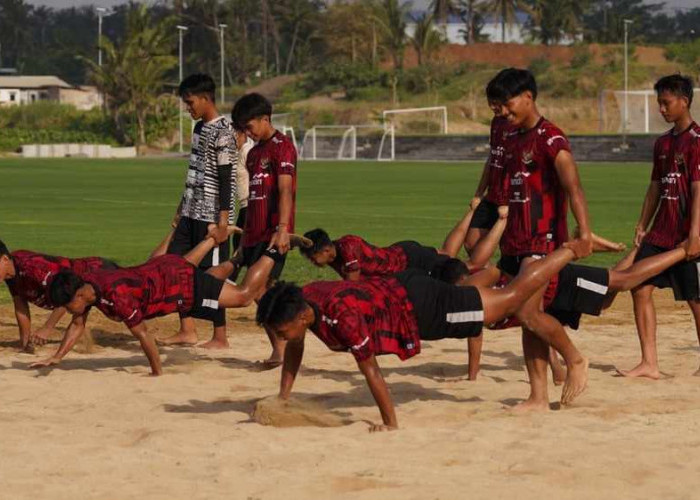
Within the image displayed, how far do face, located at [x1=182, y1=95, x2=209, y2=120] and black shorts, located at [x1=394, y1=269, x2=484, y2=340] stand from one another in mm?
3588

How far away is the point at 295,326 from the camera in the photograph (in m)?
8.01

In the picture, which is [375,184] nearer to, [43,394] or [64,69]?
[43,394]

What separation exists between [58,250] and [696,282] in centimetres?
1140

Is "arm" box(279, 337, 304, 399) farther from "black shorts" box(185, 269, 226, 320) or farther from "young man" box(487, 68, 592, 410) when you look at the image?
"black shorts" box(185, 269, 226, 320)

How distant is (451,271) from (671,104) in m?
1.87

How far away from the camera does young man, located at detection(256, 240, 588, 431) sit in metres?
8.02

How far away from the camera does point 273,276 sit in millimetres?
11172

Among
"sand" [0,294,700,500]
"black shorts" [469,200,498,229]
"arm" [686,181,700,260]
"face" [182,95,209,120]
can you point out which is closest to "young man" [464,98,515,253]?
"black shorts" [469,200,498,229]

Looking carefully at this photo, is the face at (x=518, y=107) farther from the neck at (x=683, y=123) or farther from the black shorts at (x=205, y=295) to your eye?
the black shorts at (x=205, y=295)

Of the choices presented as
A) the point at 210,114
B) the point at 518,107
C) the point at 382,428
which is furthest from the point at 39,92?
the point at 382,428

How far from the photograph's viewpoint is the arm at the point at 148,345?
33.2 ft

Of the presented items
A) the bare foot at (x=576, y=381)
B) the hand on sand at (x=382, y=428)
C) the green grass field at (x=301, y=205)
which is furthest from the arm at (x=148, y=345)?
the green grass field at (x=301, y=205)

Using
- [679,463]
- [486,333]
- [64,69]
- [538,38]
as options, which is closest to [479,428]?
[679,463]

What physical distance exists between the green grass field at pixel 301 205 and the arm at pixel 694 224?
6.66 m
